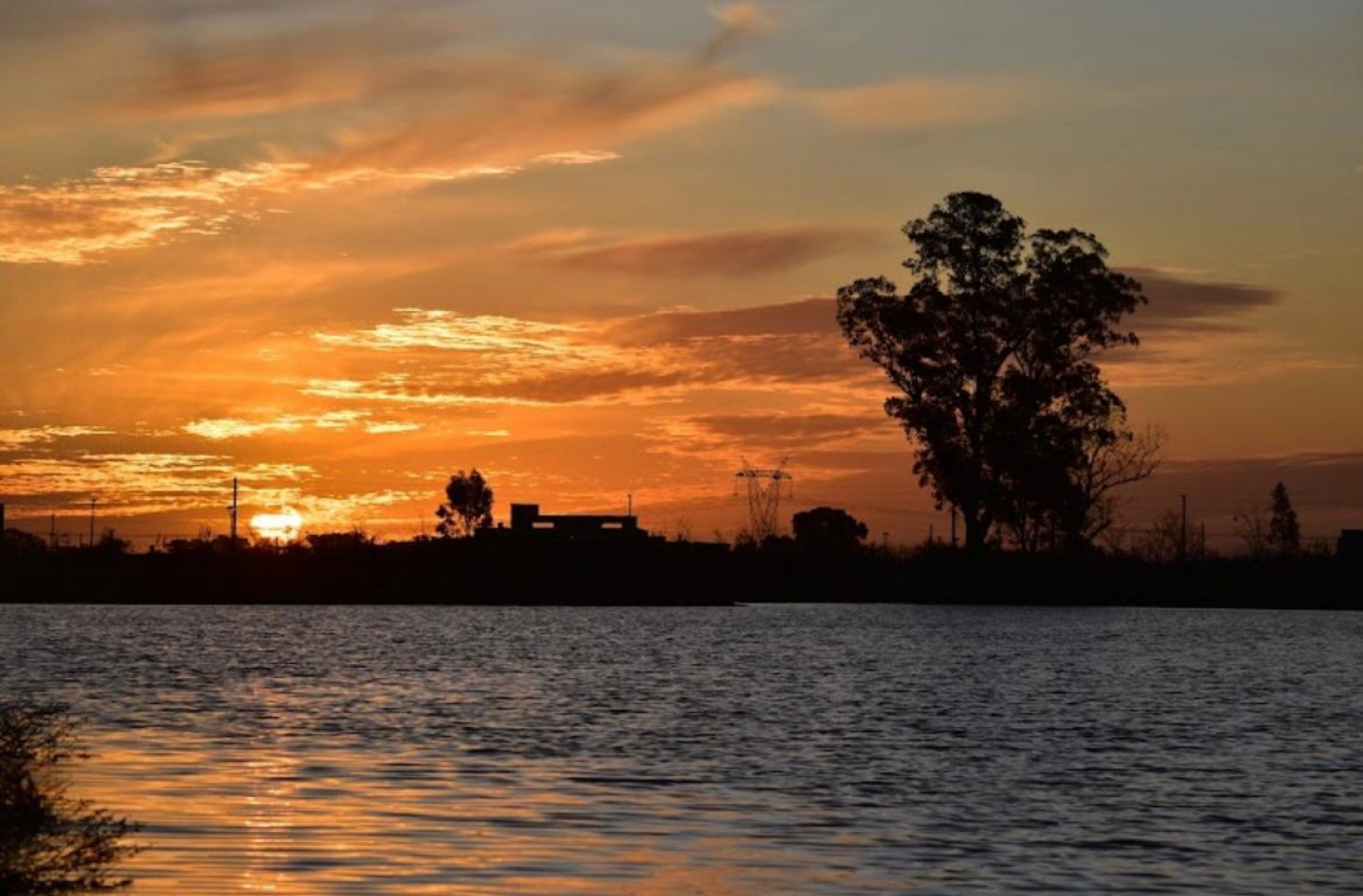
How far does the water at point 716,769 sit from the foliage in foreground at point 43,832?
A: 577 millimetres

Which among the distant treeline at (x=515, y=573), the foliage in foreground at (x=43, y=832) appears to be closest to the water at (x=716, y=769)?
the foliage in foreground at (x=43, y=832)

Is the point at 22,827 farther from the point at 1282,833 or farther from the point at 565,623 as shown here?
the point at 565,623

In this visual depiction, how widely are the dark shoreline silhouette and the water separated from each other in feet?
272

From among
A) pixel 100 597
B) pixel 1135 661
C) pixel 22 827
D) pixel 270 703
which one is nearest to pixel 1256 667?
pixel 1135 661

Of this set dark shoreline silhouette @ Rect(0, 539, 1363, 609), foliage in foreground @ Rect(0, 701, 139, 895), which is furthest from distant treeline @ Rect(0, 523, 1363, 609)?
foliage in foreground @ Rect(0, 701, 139, 895)

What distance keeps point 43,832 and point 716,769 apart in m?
15.1

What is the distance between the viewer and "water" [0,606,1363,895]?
83.8 feet

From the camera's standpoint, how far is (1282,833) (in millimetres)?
29844

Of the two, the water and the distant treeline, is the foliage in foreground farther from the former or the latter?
the distant treeline

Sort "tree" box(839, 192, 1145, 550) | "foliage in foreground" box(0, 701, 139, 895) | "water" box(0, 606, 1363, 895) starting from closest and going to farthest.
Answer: "foliage in foreground" box(0, 701, 139, 895) < "water" box(0, 606, 1363, 895) < "tree" box(839, 192, 1145, 550)

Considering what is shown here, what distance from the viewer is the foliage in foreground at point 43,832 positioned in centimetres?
2220

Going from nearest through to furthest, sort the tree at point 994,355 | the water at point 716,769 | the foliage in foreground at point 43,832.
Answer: the foliage in foreground at point 43,832 → the water at point 716,769 → the tree at point 994,355

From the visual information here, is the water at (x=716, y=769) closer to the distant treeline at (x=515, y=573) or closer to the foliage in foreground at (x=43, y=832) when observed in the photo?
the foliage in foreground at (x=43, y=832)

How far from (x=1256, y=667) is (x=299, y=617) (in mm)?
79713
